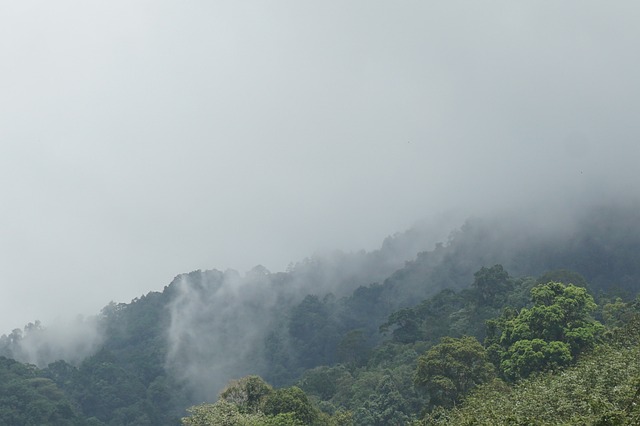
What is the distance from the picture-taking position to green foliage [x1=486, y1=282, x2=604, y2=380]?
45.2 metres

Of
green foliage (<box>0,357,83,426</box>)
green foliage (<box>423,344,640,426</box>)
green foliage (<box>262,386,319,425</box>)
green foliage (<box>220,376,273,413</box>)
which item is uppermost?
green foliage (<box>0,357,83,426</box>)

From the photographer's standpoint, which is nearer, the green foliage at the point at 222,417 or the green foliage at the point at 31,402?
the green foliage at the point at 222,417

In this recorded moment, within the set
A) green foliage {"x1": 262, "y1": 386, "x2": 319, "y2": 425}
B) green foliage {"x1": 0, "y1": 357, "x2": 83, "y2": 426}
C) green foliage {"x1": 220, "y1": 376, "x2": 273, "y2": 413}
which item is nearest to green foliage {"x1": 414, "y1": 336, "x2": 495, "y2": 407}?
green foliage {"x1": 262, "y1": 386, "x2": 319, "y2": 425}

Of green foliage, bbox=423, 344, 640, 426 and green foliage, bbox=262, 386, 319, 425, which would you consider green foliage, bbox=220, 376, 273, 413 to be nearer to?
green foliage, bbox=262, 386, 319, 425

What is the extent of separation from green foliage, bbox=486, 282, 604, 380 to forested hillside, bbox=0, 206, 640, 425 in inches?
3.9

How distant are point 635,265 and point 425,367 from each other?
2405 inches

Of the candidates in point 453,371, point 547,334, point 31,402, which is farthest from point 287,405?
point 31,402

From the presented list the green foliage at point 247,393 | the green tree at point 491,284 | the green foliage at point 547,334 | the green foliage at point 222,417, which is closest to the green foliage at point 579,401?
the green foliage at point 547,334

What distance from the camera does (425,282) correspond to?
119500 mm

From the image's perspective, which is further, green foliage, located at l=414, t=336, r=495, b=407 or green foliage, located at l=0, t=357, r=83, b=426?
green foliage, located at l=0, t=357, r=83, b=426

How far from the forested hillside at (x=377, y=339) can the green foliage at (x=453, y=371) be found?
0.09 m

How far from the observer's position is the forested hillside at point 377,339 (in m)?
45.5

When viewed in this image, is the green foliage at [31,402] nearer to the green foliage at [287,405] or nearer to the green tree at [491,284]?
the green foliage at [287,405]

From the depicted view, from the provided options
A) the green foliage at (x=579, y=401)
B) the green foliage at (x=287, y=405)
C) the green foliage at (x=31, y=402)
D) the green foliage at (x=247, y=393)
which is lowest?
the green foliage at (x=579, y=401)
